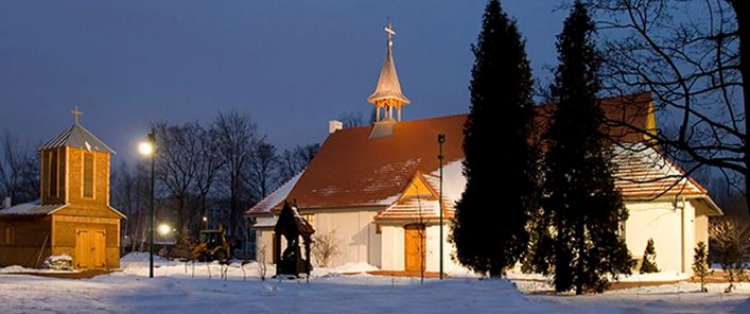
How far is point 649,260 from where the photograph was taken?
26422 millimetres

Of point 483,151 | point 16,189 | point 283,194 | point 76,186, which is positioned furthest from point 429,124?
point 16,189

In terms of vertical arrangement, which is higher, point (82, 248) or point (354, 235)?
point (354, 235)

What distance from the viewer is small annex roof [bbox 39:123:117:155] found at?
33.7 m

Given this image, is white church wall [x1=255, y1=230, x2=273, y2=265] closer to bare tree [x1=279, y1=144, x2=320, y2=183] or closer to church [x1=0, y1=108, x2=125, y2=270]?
church [x1=0, y1=108, x2=125, y2=270]

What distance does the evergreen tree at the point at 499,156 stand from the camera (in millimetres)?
22484

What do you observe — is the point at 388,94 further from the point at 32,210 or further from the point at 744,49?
the point at 744,49

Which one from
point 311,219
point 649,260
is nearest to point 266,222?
point 311,219

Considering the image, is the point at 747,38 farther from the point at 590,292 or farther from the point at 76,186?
the point at 76,186

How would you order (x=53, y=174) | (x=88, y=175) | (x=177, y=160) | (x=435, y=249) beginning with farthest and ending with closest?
1. (x=177, y=160)
2. (x=88, y=175)
3. (x=53, y=174)
4. (x=435, y=249)

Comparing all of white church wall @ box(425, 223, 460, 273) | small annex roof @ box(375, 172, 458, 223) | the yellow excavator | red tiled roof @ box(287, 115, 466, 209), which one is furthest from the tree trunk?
the yellow excavator

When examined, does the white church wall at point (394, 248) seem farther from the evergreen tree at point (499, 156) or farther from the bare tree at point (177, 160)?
the bare tree at point (177, 160)

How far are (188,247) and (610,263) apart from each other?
31.9 metres

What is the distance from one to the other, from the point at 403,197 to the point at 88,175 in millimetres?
15342

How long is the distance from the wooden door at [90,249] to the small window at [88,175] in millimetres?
1820
